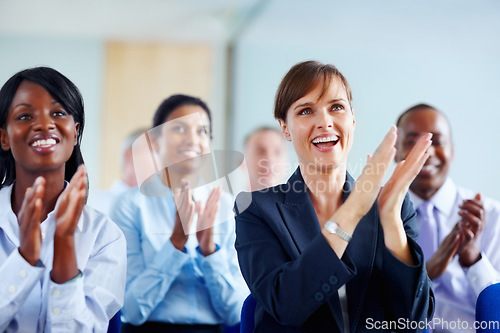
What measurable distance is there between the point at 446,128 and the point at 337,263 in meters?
1.36

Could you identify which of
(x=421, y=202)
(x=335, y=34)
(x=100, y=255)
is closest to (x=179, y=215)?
(x=100, y=255)

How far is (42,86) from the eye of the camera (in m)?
1.59

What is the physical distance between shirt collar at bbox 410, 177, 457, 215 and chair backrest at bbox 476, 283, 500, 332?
0.69 m

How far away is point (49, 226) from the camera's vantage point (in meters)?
1.63

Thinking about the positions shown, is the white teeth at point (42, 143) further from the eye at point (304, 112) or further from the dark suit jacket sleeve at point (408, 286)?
the dark suit jacket sleeve at point (408, 286)

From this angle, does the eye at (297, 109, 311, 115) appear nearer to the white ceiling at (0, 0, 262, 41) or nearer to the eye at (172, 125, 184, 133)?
the eye at (172, 125, 184, 133)

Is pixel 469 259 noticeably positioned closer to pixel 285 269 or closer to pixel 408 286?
pixel 408 286

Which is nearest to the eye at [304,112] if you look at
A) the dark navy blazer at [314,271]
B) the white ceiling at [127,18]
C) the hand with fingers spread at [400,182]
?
the dark navy blazer at [314,271]

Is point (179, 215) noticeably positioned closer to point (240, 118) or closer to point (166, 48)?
point (240, 118)

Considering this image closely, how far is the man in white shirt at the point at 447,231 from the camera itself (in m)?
2.15

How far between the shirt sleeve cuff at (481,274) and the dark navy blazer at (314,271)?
0.65 metres

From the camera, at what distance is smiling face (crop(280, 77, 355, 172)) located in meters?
1.55

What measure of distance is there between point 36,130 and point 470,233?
1.60 meters

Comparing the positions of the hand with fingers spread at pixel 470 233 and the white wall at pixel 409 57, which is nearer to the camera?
the hand with fingers spread at pixel 470 233
